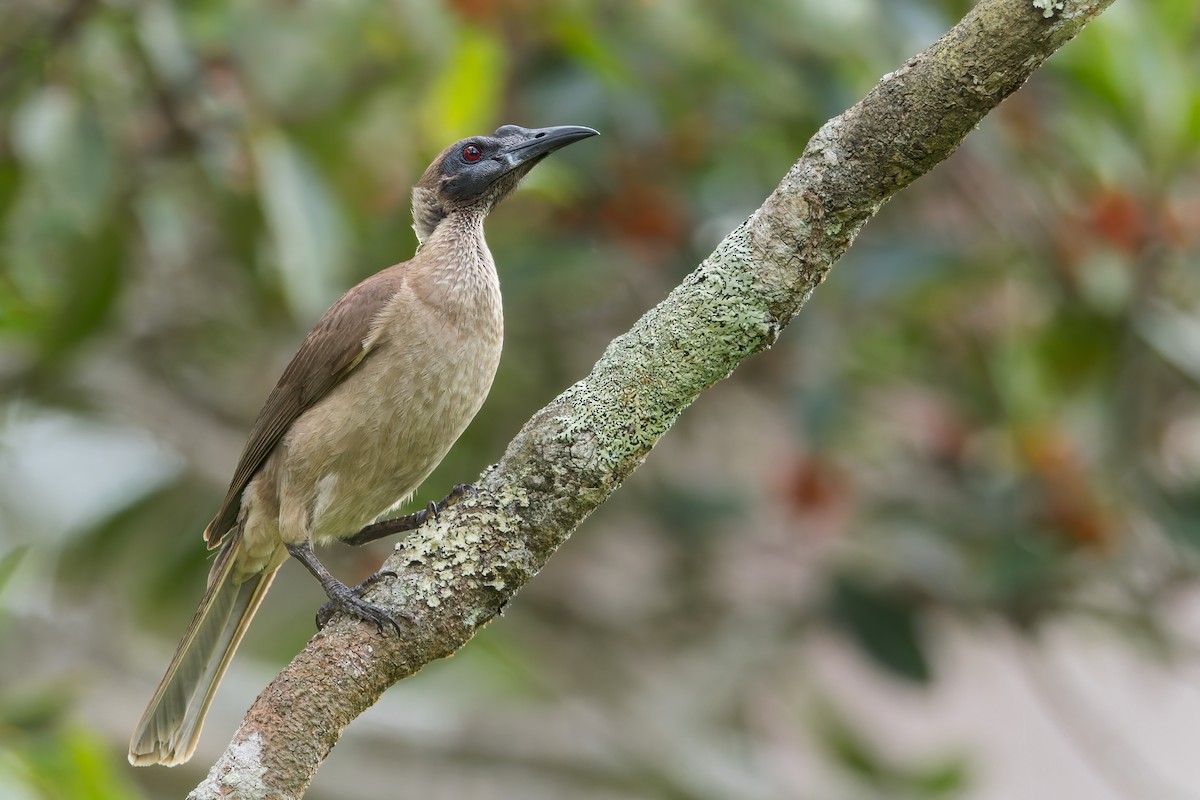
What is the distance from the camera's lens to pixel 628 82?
504 centimetres

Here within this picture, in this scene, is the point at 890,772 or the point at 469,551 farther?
the point at 890,772

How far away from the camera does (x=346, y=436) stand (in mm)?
3566

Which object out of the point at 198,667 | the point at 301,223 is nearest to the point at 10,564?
the point at 198,667

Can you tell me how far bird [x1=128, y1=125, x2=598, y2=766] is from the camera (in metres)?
3.53

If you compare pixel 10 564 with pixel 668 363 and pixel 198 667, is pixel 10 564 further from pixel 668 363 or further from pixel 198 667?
pixel 668 363

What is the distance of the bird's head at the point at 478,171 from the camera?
13.6ft

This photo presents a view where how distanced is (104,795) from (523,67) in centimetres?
321

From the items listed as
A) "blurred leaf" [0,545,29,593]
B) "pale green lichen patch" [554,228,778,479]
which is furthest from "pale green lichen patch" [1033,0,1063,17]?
"blurred leaf" [0,545,29,593]

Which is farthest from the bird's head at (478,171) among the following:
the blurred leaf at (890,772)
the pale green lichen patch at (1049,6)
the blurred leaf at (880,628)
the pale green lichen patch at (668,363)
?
the blurred leaf at (890,772)

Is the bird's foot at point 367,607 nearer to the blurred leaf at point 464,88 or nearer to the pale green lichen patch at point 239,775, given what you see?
the pale green lichen patch at point 239,775

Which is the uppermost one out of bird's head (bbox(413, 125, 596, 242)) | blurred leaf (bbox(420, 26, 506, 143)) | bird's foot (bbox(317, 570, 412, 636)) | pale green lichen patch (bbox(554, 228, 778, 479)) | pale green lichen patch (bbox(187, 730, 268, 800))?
blurred leaf (bbox(420, 26, 506, 143))

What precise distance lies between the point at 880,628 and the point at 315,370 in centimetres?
323

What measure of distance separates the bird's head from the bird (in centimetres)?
18

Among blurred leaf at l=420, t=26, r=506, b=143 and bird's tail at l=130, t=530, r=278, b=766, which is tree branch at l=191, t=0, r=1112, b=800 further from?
blurred leaf at l=420, t=26, r=506, b=143
